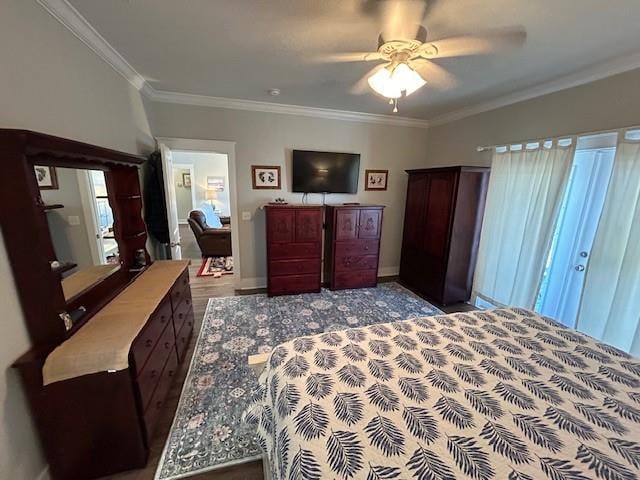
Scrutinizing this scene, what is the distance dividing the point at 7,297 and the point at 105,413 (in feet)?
2.35

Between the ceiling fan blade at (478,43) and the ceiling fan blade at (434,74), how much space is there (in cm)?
16

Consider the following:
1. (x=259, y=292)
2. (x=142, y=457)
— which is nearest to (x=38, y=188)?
(x=142, y=457)

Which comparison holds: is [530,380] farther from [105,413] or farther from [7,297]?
[7,297]

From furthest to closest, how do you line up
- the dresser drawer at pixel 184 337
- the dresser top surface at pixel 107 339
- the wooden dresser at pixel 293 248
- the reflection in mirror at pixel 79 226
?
the wooden dresser at pixel 293 248 → the dresser drawer at pixel 184 337 → the reflection in mirror at pixel 79 226 → the dresser top surface at pixel 107 339

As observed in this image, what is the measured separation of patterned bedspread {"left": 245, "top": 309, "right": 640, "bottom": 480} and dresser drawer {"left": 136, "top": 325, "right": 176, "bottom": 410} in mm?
641

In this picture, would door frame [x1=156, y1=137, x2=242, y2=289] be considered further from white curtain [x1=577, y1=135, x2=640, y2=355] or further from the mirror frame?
white curtain [x1=577, y1=135, x2=640, y2=355]

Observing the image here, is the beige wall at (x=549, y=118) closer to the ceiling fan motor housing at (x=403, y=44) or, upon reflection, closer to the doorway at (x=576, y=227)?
the doorway at (x=576, y=227)

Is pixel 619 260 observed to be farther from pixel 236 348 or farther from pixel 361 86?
pixel 236 348

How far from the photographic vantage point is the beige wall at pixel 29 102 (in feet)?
3.73

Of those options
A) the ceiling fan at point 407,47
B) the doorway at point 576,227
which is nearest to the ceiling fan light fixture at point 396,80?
the ceiling fan at point 407,47

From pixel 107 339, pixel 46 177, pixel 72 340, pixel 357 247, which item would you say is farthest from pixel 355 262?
pixel 46 177

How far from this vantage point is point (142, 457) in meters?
1.42

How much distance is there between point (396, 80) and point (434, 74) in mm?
1058

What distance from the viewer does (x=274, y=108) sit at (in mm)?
3416
